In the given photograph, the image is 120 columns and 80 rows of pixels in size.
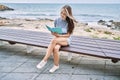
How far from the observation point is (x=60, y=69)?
5328 mm

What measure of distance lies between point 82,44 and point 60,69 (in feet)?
2.68

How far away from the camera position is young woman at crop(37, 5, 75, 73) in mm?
5309

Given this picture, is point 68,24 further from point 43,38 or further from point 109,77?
point 109,77

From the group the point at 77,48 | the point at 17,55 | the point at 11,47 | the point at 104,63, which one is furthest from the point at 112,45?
the point at 11,47

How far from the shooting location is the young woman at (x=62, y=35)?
5.31 metres

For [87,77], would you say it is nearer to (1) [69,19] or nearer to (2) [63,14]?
(1) [69,19]

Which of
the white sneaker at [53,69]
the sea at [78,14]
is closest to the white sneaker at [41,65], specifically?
the white sneaker at [53,69]

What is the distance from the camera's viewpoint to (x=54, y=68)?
5211 millimetres

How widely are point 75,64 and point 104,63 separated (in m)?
0.64

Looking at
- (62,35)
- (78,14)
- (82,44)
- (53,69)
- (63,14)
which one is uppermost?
(63,14)

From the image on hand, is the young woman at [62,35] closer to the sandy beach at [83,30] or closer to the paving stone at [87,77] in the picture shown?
the paving stone at [87,77]

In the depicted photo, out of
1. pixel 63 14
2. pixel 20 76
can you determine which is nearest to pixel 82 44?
pixel 63 14

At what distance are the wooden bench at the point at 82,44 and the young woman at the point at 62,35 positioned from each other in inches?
6.0

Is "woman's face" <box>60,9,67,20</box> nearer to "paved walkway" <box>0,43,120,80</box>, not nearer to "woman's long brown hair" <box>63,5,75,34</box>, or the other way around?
"woman's long brown hair" <box>63,5,75,34</box>
